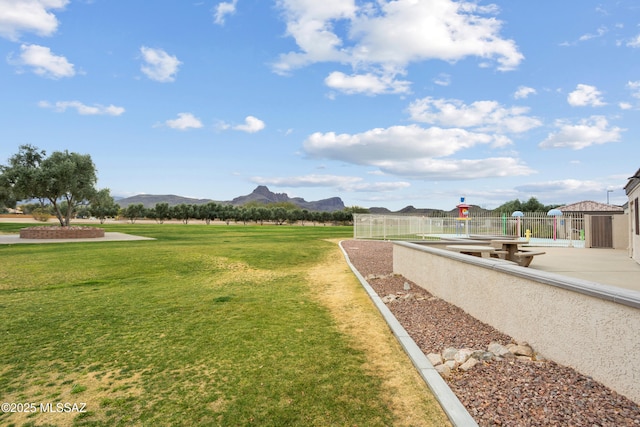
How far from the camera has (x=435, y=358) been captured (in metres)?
4.76

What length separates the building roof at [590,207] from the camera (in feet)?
103

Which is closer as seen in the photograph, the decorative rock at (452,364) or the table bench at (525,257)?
the decorative rock at (452,364)

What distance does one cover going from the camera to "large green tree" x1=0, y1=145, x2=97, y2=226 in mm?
28094

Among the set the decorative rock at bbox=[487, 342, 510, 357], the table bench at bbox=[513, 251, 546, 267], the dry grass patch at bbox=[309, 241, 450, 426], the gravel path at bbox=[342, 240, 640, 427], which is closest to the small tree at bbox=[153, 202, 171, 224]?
the dry grass patch at bbox=[309, 241, 450, 426]

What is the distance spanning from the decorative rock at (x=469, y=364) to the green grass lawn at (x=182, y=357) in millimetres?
1246

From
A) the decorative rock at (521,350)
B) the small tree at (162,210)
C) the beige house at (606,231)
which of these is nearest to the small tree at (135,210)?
the small tree at (162,210)

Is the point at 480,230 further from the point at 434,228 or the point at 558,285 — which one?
the point at 558,285

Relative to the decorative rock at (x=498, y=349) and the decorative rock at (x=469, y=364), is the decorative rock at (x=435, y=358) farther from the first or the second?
the decorative rock at (x=498, y=349)

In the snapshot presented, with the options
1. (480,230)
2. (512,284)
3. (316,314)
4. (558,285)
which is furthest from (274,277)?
(480,230)

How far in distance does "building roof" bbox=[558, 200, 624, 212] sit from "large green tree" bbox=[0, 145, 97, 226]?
4594 cm

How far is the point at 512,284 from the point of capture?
17.6ft

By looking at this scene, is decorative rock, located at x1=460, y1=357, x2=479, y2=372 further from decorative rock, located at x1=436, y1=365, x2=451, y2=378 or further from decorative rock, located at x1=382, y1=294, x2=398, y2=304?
decorative rock, located at x1=382, y1=294, x2=398, y2=304

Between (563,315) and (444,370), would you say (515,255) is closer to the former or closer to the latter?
(563,315)

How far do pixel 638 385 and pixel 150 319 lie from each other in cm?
738
